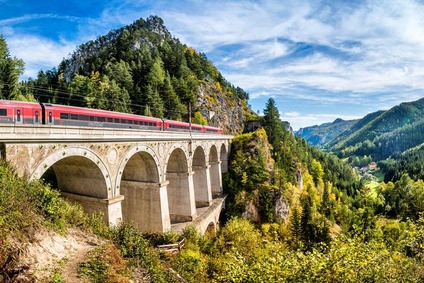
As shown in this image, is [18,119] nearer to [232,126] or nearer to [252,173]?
[252,173]

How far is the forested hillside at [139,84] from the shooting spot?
5028 cm

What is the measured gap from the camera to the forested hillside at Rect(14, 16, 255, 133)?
165ft

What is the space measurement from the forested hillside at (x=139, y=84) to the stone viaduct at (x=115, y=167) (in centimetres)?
1675

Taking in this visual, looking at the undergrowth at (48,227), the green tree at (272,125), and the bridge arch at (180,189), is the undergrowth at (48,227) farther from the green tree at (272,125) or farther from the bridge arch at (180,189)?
the green tree at (272,125)

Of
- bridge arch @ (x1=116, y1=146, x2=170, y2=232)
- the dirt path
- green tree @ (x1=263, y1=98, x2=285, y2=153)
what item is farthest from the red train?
green tree @ (x1=263, y1=98, x2=285, y2=153)

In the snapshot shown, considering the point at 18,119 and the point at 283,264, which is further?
the point at 18,119

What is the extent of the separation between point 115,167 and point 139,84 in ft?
158

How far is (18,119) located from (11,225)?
7.72m

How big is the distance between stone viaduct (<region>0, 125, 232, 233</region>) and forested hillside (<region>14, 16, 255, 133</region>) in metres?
16.8

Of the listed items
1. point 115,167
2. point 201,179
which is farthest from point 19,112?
point 201,179

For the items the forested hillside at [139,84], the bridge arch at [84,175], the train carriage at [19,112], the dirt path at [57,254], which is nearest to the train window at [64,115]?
the train carriage at [19,112]

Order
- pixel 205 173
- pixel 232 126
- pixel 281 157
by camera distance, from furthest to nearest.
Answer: pixel 232 126 → pixel 281 157 → pixel 205 173

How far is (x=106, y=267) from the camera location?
29.5 feet

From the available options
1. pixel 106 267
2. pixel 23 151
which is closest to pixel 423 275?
pixel 106 267
